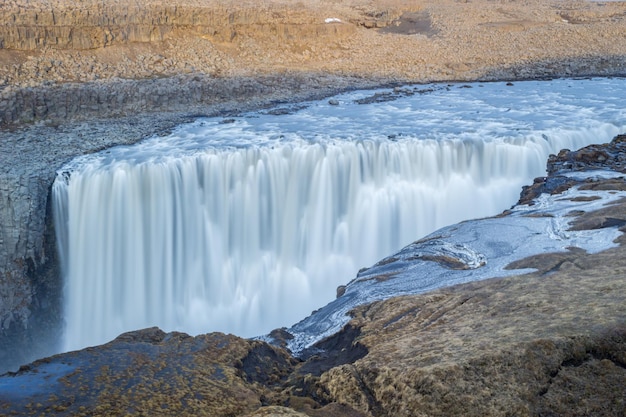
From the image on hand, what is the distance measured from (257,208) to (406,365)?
1005 cm

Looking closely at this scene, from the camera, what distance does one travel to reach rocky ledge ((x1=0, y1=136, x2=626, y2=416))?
18.0 feet

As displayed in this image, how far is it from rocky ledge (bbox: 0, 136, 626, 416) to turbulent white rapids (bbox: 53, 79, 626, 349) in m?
6.63

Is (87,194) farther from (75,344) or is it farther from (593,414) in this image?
(593,414)

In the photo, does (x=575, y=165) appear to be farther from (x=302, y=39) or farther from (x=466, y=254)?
(x=302, y=39)

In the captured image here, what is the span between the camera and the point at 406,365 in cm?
600

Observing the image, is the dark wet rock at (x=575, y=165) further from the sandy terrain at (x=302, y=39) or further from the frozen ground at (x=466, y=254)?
the sandy terrain at (x=302, y=39)

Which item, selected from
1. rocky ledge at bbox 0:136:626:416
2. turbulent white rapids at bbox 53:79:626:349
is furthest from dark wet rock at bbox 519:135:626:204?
rocky ledge at bbox 0:136:626:416

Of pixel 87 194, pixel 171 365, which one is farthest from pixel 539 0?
pixel 171 365

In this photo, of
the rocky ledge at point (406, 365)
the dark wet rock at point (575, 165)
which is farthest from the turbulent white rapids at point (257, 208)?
the rocky ledge at point (406, 365)

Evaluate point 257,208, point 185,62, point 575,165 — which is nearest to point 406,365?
point 257,208

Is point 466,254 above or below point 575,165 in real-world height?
below

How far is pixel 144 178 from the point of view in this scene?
15.2 m

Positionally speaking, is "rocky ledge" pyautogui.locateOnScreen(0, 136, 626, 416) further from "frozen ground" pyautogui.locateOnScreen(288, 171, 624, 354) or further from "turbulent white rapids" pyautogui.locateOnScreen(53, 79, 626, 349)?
"turbulent white rapids" pyautogui.locateOnScreen(53, 79, 626, 349)

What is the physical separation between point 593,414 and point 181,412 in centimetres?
320
